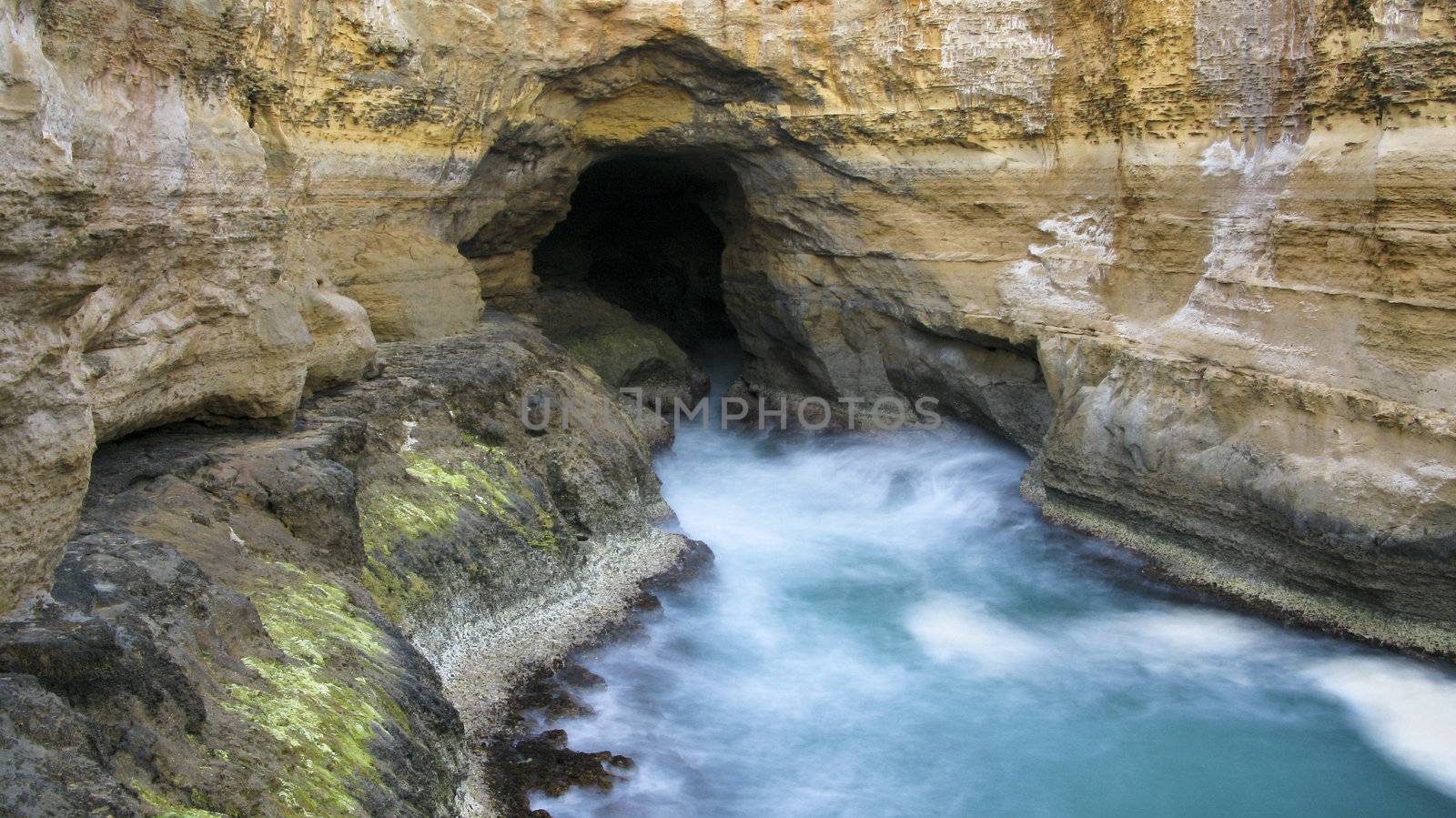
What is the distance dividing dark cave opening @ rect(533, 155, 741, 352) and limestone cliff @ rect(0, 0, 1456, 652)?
2.64m

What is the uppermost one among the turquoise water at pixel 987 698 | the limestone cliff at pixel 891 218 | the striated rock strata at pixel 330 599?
the limestone cliff at pixel 891 218

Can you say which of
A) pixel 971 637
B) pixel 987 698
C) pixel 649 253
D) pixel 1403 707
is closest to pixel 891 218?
pixel 971 637

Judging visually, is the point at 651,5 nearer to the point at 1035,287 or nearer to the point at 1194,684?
the point at 1035,287

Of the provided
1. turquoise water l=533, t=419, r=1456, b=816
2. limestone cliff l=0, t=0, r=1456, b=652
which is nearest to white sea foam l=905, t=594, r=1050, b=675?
turquoise water l=533, t=419, r=1456, b=816

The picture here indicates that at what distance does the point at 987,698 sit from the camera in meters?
7.43

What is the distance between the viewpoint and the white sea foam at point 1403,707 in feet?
22.2

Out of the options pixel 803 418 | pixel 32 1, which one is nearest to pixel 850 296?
pixel 803 418

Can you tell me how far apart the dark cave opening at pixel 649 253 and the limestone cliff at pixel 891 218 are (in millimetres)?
2639

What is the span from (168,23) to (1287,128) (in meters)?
7.03

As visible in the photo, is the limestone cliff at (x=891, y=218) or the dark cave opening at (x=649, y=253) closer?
the limestone cliff at (x=891, y=218)

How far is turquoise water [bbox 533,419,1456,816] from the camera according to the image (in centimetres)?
646

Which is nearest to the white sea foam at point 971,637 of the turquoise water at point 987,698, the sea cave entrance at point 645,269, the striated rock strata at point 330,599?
the turquoise water at point 987,698

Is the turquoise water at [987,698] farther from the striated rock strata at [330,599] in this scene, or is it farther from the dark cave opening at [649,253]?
the dark cave opening at [649,253]

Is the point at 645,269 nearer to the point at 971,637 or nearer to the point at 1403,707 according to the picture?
the point at 971,637
